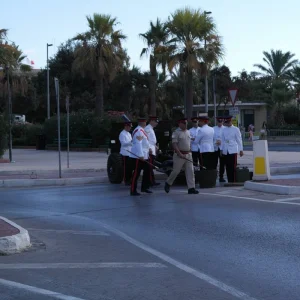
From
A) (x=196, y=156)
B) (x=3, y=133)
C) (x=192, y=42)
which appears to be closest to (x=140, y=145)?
(x=196, y=156)

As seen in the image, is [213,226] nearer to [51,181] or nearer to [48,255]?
[48,255]

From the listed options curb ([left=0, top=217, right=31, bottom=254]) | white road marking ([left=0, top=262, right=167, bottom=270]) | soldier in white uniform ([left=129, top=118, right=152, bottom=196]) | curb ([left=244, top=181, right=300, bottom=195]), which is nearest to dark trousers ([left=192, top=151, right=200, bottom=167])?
curb ([left=244, top=181, right=300, bottom=195])

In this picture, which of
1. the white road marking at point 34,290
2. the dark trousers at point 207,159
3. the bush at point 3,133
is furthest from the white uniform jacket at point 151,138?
the bush at point 3,133

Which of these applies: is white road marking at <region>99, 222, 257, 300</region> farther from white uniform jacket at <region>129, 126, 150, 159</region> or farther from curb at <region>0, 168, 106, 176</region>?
curb at <region>0, 168, 106, 176</region>

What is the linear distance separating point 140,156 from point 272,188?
312 centimetres

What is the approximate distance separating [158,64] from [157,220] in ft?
84.2

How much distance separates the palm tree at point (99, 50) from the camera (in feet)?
125

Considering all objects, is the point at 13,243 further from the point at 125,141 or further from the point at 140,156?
the point at 125,141

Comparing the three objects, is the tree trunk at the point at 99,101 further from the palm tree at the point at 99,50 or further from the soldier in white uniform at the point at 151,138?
the soldier in white uniform at the point at 151,138

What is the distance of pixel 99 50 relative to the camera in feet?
126

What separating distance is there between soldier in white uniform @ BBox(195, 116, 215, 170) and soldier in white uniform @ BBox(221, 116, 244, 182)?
1.05 feet

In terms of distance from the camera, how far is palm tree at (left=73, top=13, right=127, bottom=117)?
38.1 metres

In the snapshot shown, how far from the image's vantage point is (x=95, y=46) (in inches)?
1515

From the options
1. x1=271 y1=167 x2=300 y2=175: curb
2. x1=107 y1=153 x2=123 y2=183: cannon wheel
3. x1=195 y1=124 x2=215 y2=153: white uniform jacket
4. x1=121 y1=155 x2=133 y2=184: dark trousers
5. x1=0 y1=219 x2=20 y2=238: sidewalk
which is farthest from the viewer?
x1=271 y1=167 x2=300 y2=175: curb
